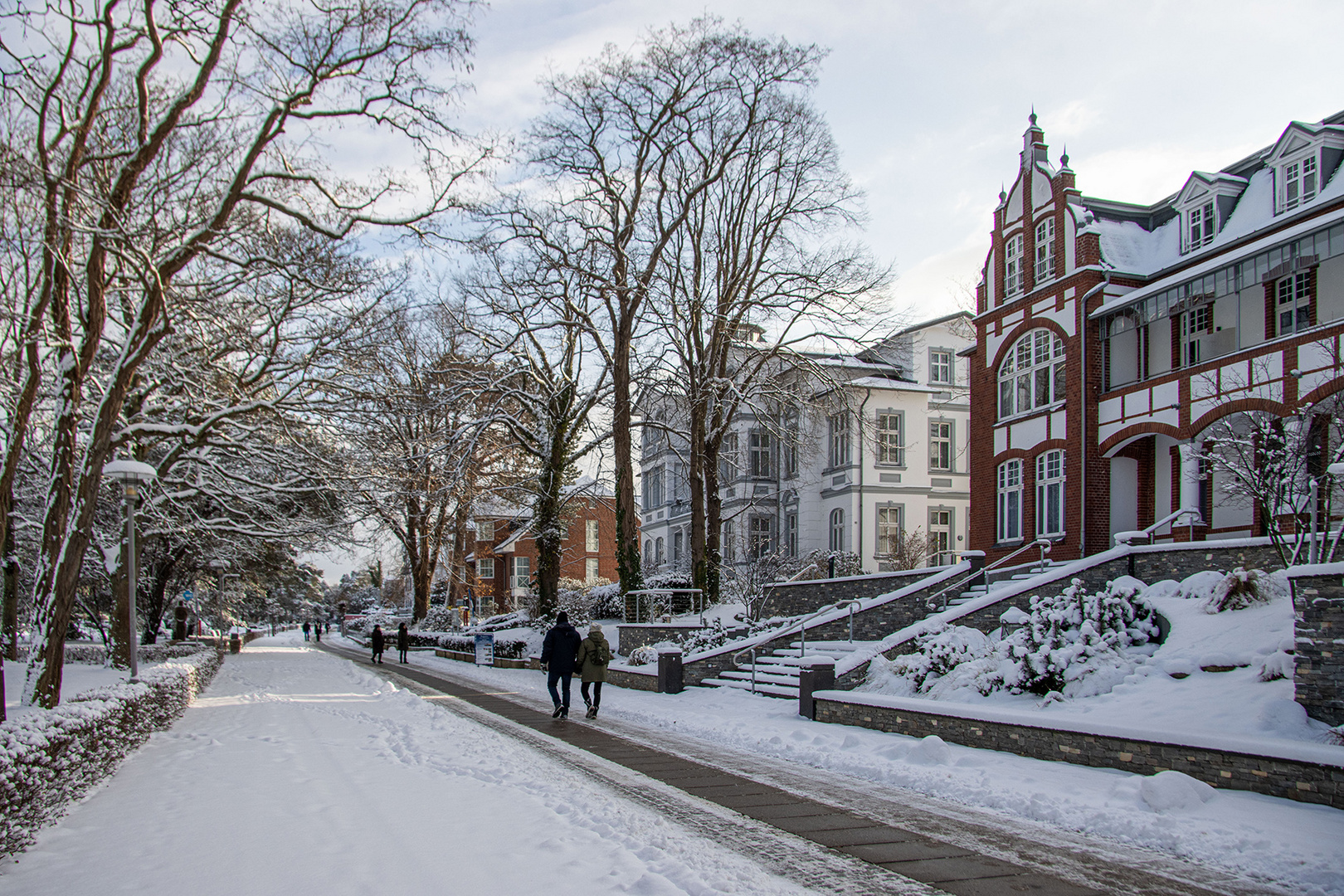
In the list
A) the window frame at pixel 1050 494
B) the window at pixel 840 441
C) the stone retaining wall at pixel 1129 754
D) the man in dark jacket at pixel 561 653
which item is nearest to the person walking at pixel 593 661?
the man in dark jacket at pixel 561 653

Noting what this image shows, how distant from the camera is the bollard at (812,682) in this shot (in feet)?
44.4

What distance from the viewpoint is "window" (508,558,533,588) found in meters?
67.0

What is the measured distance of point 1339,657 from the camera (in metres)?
9.05

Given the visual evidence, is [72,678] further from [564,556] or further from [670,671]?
[564,556]

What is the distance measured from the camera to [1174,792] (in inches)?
297

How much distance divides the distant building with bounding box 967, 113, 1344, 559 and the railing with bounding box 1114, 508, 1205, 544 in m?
0.30

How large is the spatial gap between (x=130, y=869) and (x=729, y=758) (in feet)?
20.6

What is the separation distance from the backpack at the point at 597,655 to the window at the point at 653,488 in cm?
3287

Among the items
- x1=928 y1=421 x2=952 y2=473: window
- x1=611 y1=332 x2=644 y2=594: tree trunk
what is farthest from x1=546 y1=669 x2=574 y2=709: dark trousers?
x1=928 y1=421 x2=952 y2=473: window

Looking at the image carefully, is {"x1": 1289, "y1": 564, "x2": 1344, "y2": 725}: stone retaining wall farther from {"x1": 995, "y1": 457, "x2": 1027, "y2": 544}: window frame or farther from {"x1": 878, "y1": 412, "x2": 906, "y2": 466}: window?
{"x1": 878, "y1": 412, "x2": 906, "y2": 466}: window

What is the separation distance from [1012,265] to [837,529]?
13.0 metres

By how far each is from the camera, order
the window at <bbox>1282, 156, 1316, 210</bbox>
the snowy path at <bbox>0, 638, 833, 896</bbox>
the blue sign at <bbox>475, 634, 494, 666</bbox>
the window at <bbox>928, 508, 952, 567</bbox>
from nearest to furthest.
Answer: the snowy path at <bbox>0, 638, 833, 896</bbox>
the window at <bbox>1282, 156, 1316, 210</bbox>
the blue sign at <bbox>475, 634, 494, 666</bbox>
the window at <bbox>928, 508, 952, 567</bbox>

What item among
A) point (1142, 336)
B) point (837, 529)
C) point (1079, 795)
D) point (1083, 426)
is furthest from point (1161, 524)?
point (837, 529)

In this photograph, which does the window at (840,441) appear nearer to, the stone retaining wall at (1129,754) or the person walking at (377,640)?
the person walking at (377,640)
